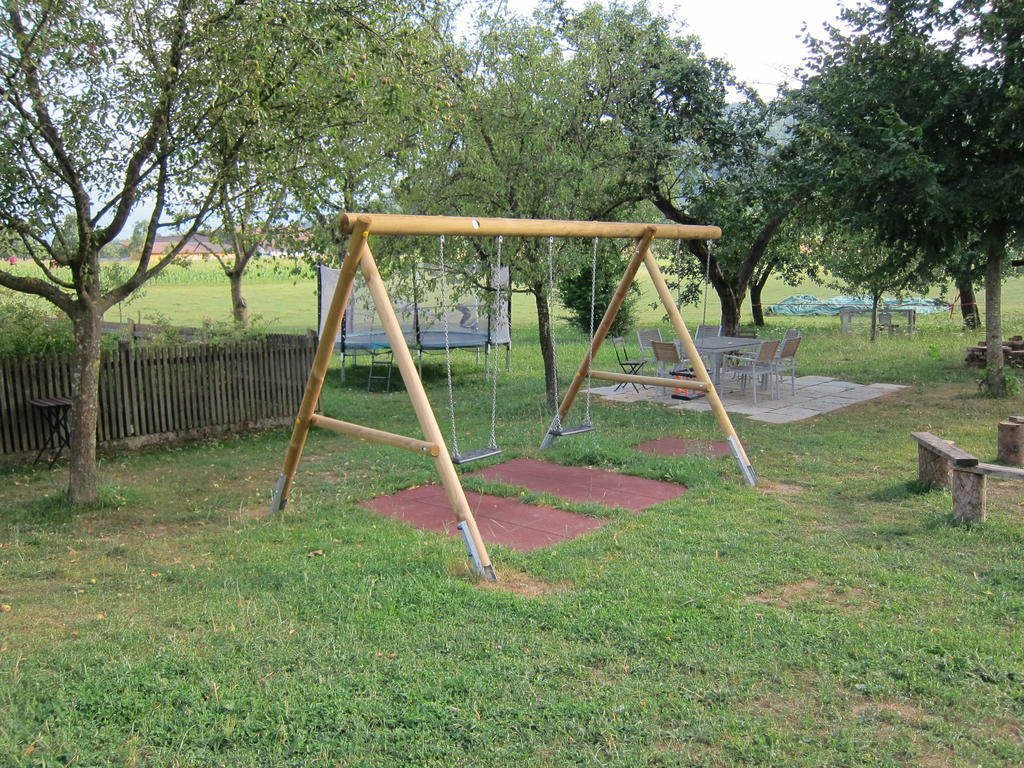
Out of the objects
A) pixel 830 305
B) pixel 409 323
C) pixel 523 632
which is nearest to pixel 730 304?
pixel 409 323

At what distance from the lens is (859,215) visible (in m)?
11.2

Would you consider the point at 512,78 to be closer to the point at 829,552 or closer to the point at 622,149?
the point at 622,149

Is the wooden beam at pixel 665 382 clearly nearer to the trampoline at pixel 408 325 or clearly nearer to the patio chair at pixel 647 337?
the patio chair at pixel 647 337

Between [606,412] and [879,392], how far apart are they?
418 centimetres

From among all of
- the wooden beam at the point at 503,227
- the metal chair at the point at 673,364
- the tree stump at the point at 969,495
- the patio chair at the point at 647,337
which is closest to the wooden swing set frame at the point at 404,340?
the wooden beam at the point at 503,227

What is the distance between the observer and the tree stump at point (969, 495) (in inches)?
219

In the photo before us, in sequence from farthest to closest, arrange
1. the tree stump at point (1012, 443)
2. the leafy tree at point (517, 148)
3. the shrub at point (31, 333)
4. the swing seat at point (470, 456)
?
the leafy tree at point (517, 148)
the shrub at point (31, 333)
the tree stump at point (1012, 443)
the swing seat at point (470, 456)

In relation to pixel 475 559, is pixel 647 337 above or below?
above

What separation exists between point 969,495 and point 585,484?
2900 mm

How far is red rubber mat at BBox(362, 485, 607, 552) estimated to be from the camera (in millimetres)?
5785

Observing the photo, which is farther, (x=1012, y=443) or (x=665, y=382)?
(x=665, y=382)

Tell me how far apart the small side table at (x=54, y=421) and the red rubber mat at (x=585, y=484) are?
14.0ft

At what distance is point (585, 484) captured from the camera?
7258mm

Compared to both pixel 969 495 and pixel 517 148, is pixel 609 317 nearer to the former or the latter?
pixel 517 148
